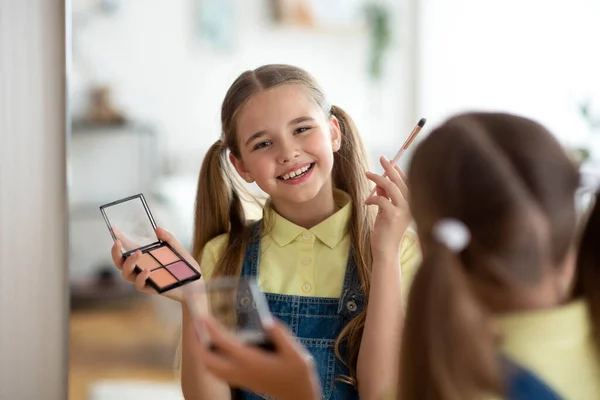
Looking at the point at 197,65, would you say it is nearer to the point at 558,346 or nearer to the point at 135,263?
the point at 135,263

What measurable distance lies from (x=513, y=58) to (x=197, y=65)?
1.32m

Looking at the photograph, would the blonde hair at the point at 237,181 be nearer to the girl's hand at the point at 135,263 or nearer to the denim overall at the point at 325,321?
the denim overall at the point at 325,321

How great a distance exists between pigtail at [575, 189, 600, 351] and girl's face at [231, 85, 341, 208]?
0.38 metres

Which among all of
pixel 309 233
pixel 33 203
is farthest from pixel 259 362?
pixel 33 203

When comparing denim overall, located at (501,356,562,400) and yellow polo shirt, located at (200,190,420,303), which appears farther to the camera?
yellow polo shirt, located at (200,190,420,303)

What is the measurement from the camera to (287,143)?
874 millimetres

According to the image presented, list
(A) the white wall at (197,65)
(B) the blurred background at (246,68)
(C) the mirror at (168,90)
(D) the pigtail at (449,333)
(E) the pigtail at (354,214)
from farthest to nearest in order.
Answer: (A) the white wall at (197,65), (B) the blurred background at (246,68), (C) the mirror at (168,90), (E) the pigtail at (354,214), (D) the pigtail at (449,333)

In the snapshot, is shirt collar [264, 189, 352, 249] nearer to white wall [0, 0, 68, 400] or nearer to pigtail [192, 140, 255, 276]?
pigtail [192, 140, 255, 276]

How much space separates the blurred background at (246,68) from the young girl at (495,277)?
1880 millimetres

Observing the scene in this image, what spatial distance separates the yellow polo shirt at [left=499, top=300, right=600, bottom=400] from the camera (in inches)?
21.0

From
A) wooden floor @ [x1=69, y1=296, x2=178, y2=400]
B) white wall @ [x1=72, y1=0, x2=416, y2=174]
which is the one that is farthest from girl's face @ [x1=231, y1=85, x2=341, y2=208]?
white wall @ [x1=72, y1=0, x2=416, y2=174]

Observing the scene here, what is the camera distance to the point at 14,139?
944 millimetres

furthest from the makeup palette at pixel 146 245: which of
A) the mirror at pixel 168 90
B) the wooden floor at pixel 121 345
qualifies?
the mirror at pixel 168 90

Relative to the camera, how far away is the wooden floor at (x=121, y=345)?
→ 6.70ft
